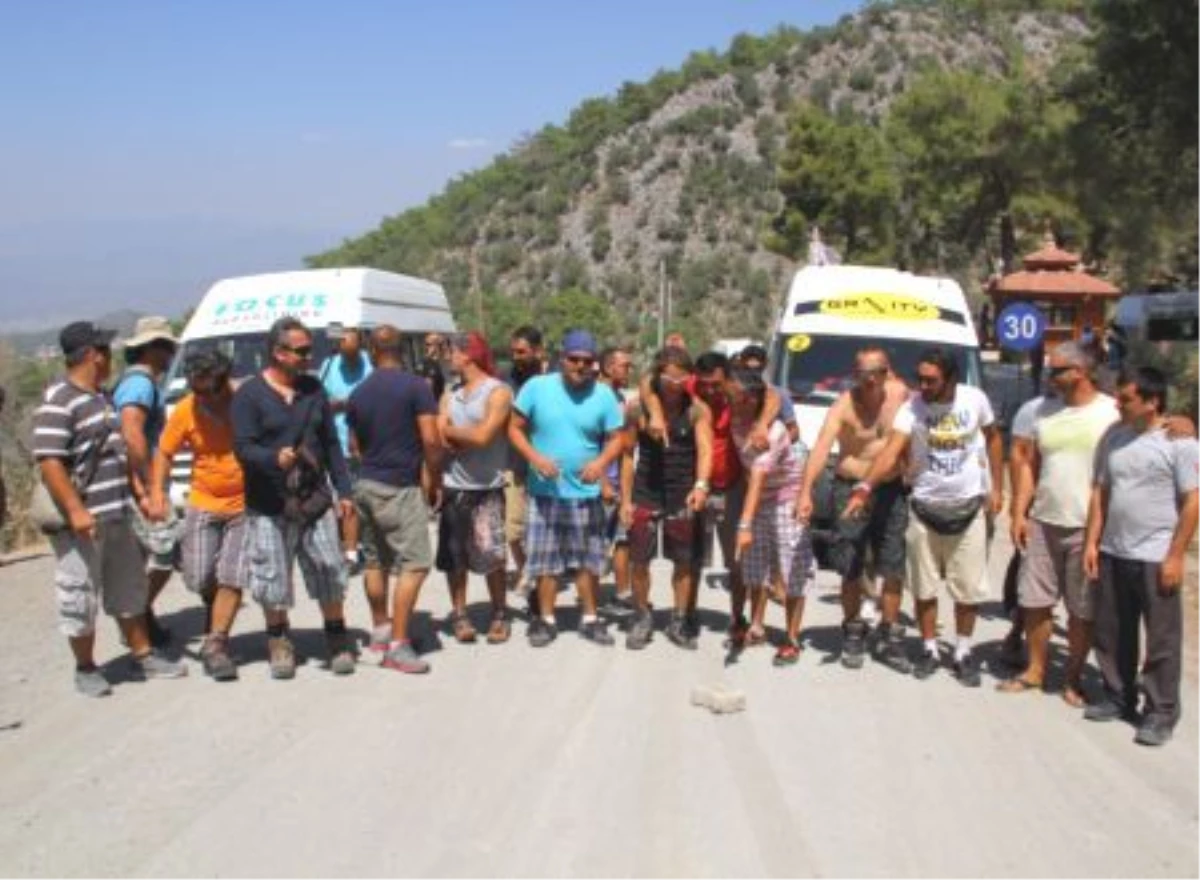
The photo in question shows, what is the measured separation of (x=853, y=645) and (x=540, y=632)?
185 cm

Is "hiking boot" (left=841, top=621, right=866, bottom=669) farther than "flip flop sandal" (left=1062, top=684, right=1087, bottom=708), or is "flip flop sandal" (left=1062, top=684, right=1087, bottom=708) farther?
"hiking boot" (left=841, top=621, right=866, bottom=669)

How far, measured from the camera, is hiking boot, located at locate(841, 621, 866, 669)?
693cm

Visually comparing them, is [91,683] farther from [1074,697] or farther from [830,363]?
[830,363]

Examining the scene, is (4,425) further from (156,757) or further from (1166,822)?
(1166,822)

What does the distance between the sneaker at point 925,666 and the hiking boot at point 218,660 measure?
3732mm

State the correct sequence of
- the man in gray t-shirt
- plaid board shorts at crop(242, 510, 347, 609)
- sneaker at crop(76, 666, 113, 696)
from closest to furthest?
1. the man in gray t-shirt
2. sneaker at crop(76, 666, 113, 696)
3. plaid board shorts at crop(242, 510, 347, 609)

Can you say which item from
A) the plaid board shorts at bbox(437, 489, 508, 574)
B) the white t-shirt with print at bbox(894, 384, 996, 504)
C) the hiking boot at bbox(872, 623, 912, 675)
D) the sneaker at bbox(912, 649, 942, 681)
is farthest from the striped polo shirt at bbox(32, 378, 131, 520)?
the sneaker at bbox(912, 649, 942, 681)

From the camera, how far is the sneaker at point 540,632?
7.31 metres

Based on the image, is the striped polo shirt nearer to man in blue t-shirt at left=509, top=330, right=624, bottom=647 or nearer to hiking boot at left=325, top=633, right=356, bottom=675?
hiking boot at left=325, top=633, right=356, bottom=675

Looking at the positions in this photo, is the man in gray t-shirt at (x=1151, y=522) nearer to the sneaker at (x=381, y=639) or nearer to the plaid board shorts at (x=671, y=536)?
the plaid board shorts at (x=671, y=536)

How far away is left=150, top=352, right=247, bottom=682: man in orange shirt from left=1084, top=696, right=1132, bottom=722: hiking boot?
4429 millimetres

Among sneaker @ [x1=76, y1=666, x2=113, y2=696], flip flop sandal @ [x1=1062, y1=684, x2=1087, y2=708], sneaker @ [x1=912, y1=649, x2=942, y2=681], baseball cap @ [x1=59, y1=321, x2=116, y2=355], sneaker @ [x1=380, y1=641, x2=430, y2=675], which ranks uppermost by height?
baseball cap @ [x1=59, y1=321, x2=116, y2=355]

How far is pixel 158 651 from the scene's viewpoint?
6844 millimetres

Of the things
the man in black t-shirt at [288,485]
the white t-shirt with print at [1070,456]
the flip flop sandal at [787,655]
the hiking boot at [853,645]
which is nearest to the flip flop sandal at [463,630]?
the man in black t-shirt at [288,485]
